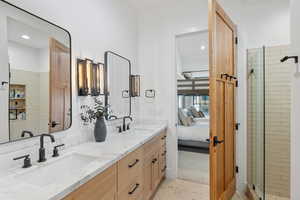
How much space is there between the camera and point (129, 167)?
163cm

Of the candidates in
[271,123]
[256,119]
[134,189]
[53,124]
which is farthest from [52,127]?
[271,123]

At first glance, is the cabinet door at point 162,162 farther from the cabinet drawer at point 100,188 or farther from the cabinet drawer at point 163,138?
the cabinet drawer at point 100,188

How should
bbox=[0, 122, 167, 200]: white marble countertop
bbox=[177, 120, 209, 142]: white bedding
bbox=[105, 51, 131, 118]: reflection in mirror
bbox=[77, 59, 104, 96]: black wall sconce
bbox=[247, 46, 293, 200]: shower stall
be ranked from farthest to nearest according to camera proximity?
bbox=[177, 120, 209, 142]: white bedding < bbox=[105, 51, 131, 118]: reflection in mirror < bbox=[247, 46, 293, 200]: shower stall < bbox=[77, 59, 104, 96]: black wall sconce < bbox=[0, 122, 167, 200]: white marble countertop

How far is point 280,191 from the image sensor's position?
7.29ft

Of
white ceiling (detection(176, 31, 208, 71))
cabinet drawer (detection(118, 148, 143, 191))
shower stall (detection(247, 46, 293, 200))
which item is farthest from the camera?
white ceiling (detection(176, 31, 208, 71))

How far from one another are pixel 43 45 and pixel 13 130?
2.44 ft

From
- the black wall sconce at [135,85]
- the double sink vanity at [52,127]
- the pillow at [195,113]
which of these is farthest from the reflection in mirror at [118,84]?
the pillow at [195,113]

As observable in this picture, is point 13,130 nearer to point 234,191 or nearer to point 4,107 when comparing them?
point 4,107

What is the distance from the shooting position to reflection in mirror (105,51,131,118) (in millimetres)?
2303

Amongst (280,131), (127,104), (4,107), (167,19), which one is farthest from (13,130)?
(280,131)

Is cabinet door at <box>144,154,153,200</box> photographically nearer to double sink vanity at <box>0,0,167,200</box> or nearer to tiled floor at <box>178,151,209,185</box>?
double sink vanity at <box>0,0,167,200</box>

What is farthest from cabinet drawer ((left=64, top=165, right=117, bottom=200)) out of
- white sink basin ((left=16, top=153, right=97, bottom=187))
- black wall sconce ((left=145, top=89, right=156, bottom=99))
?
Result: black wall sconce ((left=145, top=89, right=156, bottom=99))

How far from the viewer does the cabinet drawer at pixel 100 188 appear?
41.0 inches

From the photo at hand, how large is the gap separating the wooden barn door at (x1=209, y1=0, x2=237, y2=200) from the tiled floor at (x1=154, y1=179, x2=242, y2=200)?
38cm
